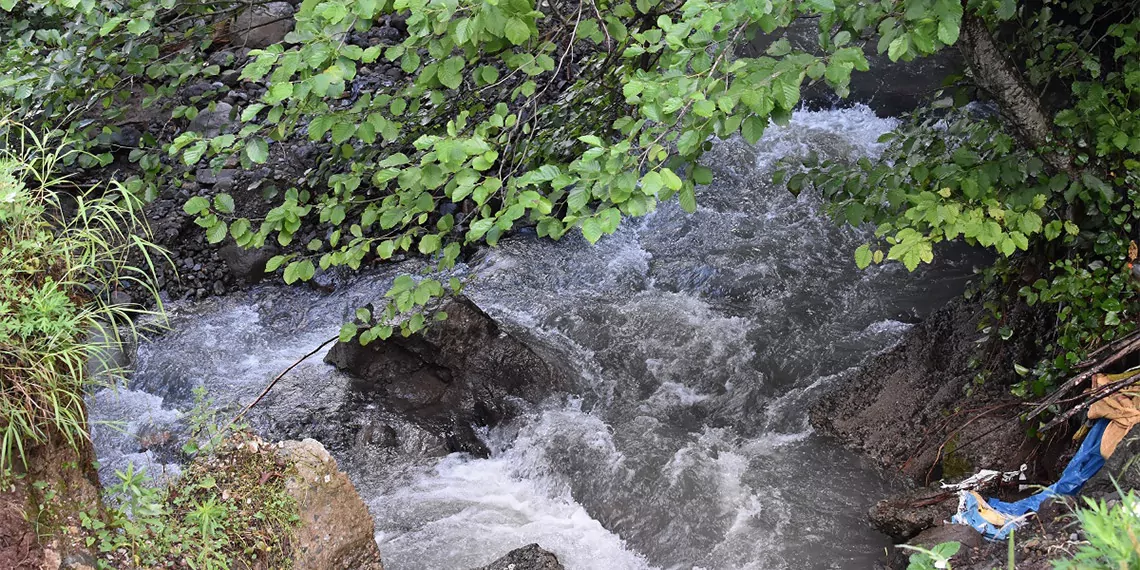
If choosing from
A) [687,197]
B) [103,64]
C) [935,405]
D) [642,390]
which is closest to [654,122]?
[687,197]

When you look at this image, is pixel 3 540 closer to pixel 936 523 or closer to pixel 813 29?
pixel 936 523

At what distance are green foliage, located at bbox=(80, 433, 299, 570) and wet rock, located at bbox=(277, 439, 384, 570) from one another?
58 mm

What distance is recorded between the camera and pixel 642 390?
6.46 metres

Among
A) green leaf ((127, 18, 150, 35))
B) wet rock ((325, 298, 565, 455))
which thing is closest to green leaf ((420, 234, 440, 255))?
green leaf ((127, 18, 150, 35))

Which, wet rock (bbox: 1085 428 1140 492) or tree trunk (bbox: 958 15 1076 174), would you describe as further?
tree trunk (bbox: 958 15 1076 174)

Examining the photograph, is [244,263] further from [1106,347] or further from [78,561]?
[1106,347]

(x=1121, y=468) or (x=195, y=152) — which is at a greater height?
(x=195, y=152)

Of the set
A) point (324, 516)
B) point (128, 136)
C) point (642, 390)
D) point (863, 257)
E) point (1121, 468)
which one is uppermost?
point (863, 257)

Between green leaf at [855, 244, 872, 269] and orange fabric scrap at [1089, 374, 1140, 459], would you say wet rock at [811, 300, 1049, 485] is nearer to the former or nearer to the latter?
orange fabric scrap at [1089, 374, 1140, 459]

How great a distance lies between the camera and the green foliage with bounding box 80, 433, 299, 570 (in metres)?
3.31

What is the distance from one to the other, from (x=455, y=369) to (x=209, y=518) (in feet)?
9.67

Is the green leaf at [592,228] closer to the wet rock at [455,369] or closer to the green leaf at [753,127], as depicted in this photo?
the green leaf at [753,127]

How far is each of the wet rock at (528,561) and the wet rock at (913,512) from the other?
1784 millimetres

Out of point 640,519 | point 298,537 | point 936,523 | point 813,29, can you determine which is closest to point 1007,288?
point 936,523
